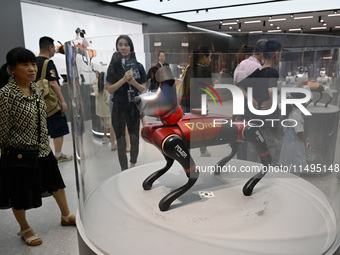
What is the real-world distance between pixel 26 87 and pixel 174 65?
0.99 metres

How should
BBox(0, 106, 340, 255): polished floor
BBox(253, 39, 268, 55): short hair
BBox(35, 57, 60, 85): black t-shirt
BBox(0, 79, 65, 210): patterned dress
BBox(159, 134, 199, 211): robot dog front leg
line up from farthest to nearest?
BBox(35, 57, 60, 85): black t-shirt
BBox(0, 79, 65, 210): patterned dress
BBox(0, 106, 340, 255): polished floor
BBox(159, 134, 199, 211): robot dog front leg
BBox(253, 39, 268, 55): short hair

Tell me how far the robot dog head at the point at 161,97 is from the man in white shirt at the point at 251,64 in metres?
0.25

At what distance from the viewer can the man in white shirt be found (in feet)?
3.21

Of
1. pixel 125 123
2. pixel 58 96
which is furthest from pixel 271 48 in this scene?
pixel 58 96

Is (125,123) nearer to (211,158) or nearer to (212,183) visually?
(211,158)

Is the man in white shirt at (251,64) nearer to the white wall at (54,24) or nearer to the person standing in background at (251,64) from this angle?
the person standing in background at (251,64)

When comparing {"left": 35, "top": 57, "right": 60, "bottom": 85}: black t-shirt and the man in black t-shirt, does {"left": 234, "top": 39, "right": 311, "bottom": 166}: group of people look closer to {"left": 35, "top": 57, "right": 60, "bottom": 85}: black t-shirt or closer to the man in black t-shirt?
the man in black t-shirt

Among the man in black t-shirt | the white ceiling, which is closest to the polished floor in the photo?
the man in black t-shirt

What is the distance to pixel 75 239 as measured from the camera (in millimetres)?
1816

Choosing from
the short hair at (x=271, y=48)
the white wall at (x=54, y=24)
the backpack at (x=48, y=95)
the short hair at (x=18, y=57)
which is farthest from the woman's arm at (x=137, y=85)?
the white wall at (x=54, y=24)

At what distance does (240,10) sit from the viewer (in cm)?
790

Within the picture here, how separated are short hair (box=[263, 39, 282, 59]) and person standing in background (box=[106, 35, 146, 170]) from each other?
46 cm

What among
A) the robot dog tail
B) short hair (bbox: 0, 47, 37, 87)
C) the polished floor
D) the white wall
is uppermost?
the white wall

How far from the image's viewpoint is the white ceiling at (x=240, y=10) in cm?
713
